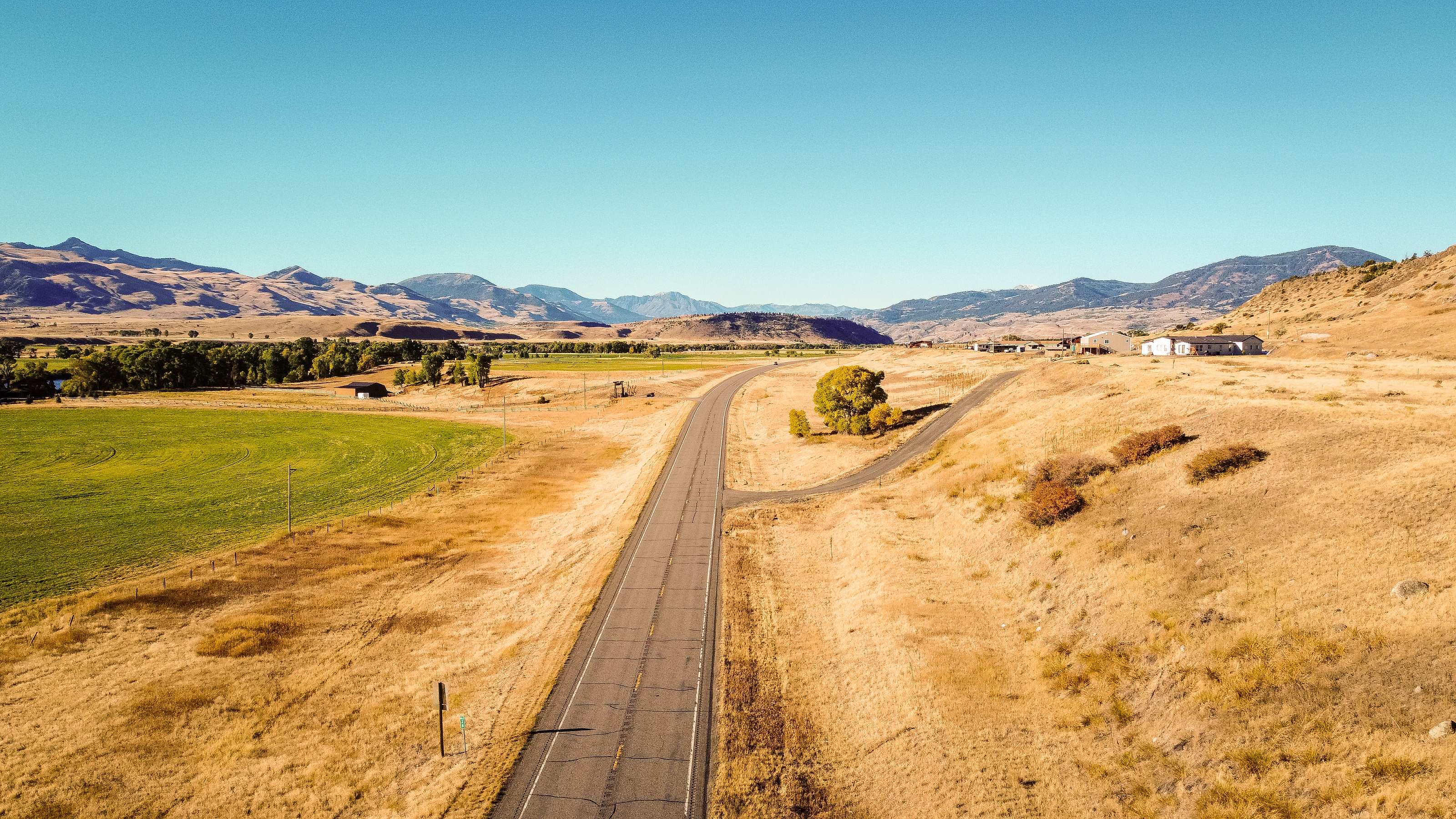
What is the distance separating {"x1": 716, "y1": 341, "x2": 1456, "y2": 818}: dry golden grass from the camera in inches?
802

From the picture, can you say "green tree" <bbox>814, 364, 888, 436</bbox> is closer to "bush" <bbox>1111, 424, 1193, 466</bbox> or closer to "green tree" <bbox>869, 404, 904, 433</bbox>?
"green tree" <bbox>869, 404, 904, 433</bbox>

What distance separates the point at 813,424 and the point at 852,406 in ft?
48.7

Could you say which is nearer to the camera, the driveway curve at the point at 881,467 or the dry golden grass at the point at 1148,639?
the dry golden grass at the point at 1148,639

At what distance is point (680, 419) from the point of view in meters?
112

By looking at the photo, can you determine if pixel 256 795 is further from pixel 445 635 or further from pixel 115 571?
pixel 115 571

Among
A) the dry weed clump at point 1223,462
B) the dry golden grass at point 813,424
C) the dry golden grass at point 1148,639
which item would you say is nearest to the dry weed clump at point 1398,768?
the dry golden grass at point 1148,639

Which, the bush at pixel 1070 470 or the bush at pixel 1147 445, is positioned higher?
the bush at pixel 1147 445

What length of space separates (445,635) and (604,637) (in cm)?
989

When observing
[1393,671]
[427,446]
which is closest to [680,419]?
[427,446]

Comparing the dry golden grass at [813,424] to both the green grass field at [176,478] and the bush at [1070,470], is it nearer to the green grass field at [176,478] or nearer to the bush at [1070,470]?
the bush at [1070,470]

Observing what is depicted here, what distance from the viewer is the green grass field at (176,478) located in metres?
47.6

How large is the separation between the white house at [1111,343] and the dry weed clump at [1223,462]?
374 feet

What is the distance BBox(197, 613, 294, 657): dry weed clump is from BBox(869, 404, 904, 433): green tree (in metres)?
65.9

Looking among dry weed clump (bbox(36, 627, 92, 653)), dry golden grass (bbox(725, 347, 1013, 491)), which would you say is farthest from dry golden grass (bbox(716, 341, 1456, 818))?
dry weed clump (bbox(36, 627, 92, 653))
